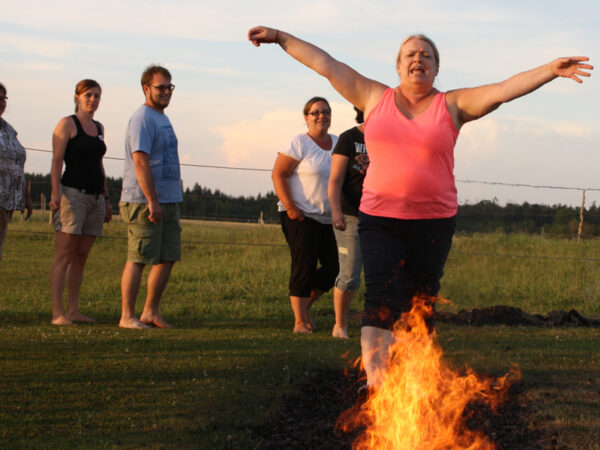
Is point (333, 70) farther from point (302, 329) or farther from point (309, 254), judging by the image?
point (302, 329)

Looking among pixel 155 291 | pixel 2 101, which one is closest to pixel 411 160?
pixel 155 291

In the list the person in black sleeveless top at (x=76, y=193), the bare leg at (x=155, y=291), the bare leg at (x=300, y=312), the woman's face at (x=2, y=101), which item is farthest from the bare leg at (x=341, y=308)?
the woman's face at (x=2, y=101)

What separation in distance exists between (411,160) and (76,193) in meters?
4.10

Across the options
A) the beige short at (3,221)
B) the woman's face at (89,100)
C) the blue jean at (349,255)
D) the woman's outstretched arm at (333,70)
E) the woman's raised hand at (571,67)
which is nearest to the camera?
the woman's raised hand at (571,67)

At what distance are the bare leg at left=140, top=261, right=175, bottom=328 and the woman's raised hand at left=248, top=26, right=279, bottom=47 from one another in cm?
321

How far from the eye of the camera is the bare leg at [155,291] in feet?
22.3

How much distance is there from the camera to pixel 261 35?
4020mm

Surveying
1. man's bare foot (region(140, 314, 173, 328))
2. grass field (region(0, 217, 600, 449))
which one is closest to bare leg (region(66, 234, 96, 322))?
grass field (region(0, 217, 600, 449))

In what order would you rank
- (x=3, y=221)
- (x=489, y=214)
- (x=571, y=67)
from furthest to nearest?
(x=489, y=214)
(x=3, y=221)
(x=571, y=67)

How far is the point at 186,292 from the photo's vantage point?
32.0 feet

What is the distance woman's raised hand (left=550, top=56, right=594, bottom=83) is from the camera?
3.39 metres

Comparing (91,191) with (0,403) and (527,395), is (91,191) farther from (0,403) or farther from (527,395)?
(527,395)

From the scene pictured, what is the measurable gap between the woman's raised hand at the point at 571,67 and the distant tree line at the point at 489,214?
27.8 ft

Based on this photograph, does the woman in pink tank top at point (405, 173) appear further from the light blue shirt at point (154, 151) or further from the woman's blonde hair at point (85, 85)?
the woman's blonde hair at point (85, 85)
